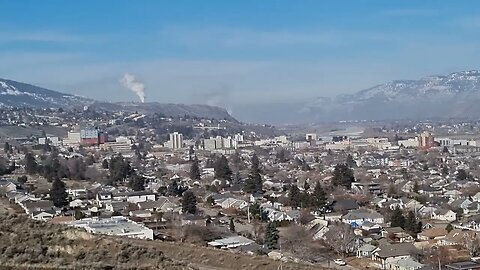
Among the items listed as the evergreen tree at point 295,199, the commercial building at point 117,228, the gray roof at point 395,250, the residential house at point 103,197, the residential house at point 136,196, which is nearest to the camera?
the commercial building at point 117,228

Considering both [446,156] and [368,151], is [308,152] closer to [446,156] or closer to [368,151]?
[368,151]

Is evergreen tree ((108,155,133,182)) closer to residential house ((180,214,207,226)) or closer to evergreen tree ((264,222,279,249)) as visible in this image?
residential house ((180,214,207,226))

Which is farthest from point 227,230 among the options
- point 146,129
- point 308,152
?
point 146,129

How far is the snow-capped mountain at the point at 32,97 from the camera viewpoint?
12875cm

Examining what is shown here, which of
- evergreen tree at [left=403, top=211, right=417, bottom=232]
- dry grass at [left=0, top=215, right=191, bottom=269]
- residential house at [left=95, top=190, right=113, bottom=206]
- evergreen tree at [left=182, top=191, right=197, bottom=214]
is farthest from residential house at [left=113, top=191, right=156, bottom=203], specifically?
dry grass at [left=0, top=215, right=191, bottom=269]

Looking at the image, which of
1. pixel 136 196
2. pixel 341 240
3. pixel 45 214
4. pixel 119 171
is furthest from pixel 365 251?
pixel 119 171

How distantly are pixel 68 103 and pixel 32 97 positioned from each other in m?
7.74

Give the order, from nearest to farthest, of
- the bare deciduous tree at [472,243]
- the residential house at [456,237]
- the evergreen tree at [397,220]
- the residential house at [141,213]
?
the bare deciduous tree at [472,243] → the residential house at [456,237] → the evergreen tree at [397,220] → the residential house at [141,213]

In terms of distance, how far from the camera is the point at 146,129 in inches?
3268

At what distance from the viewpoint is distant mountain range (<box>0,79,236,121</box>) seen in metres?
128

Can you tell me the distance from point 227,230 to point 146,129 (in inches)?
2591

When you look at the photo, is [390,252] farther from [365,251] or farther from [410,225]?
[410,225]

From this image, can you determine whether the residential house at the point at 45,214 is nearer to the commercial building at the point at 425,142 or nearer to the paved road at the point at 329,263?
the paved road at the point at 329,263

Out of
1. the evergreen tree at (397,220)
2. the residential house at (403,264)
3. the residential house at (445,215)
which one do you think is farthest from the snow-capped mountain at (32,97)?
the residential house at (403,264)
